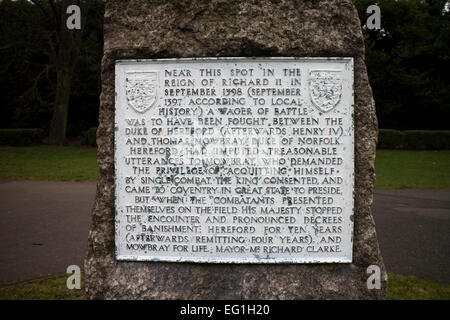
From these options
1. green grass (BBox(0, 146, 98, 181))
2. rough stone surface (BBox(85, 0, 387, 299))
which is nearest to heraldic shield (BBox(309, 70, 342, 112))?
rough stone surface (BBox(85, 0, 387, 299))

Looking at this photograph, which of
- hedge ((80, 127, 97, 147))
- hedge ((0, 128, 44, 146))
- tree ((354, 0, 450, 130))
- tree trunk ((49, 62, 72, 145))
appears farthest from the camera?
tree ((354, 0, 450, 130))

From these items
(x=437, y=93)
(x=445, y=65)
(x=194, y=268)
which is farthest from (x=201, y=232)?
(x=445, y=65)

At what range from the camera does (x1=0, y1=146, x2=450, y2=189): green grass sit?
32.1ft

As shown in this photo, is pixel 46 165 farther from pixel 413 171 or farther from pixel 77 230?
pixel 413 171

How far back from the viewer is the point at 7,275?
4.25 m

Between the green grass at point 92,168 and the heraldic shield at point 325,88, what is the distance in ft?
21.6

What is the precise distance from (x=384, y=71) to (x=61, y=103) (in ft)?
58.3

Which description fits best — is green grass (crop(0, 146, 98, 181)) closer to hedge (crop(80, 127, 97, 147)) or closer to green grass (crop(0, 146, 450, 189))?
green grass (crop(0, 146, 450, 189))

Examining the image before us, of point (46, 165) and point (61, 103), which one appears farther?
point (61, 103)

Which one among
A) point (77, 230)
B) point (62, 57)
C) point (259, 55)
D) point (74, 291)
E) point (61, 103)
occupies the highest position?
point (62, 57)

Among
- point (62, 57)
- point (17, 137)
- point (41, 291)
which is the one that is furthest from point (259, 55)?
point (17, 137)

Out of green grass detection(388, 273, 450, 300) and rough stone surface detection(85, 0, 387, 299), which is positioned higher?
rough stone surface detection(85, 0, 387, 299)

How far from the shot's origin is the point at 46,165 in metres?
12.5

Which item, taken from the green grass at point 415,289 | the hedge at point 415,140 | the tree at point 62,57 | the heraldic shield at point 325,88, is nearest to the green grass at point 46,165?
the tree at point 62,57
